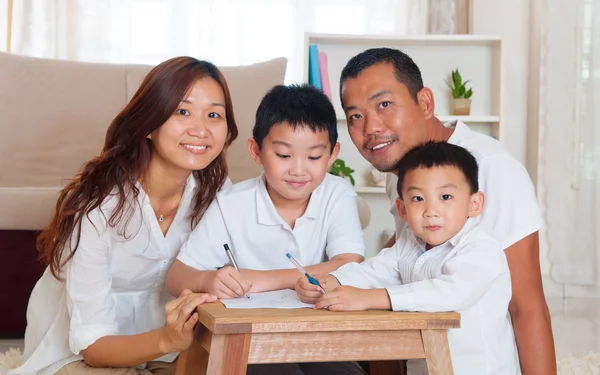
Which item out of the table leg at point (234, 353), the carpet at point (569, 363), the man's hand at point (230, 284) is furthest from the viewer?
the carpet at point (569, 363)

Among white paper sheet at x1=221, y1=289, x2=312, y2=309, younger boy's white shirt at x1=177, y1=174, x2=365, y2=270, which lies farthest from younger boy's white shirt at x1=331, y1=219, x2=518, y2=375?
younger boy's white shirt at x1=177, y1=174, x2=365, y2=270

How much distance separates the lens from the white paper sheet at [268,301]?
4.03ft

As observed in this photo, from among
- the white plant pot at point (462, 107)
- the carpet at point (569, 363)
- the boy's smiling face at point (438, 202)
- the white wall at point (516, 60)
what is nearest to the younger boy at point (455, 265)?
the boy's smiling face at point (438, 202)

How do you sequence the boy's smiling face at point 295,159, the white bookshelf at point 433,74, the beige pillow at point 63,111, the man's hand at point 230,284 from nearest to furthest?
the man's hand at point 230,284 → the boy's smiling face at point 295,159 → the beige pillow at point 63,111 → the white bookshelf at point 433,74

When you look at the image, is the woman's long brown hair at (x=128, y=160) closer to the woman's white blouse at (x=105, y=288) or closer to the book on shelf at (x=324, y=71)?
the woman's white blouse at (x=105, y=288)

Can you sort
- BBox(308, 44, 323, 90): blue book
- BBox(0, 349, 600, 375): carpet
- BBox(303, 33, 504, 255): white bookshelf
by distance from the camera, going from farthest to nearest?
BBox(303, 33, 504, 255): white bookshelf → BBox(308, 44, 323, 90): blue book → BBox(0, 349, 600, 375): carpet

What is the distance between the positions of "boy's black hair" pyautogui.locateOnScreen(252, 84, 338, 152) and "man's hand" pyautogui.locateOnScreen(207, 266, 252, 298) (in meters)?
0.37

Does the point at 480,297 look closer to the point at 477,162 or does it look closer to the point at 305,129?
the point at 477,162

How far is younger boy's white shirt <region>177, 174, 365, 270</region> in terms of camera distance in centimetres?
163

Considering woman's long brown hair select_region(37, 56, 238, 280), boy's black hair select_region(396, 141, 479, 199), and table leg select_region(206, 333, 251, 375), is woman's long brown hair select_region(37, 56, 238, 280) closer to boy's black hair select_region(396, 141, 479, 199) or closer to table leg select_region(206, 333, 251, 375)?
boy's black hair select_region(396, 141, 479, 199)

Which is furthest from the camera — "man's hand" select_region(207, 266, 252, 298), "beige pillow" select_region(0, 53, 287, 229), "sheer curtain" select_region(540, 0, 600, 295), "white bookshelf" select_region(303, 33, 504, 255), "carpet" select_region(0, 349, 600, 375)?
"white bookshelf" select_region(303, 33, 504, 255)

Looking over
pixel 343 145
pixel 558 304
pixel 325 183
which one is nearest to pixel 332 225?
pixel 325 183

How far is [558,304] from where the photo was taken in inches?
138

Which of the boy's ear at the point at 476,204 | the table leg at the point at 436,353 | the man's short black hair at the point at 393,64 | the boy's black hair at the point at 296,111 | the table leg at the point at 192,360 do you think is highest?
the man's short black hair at the point at 393,64
